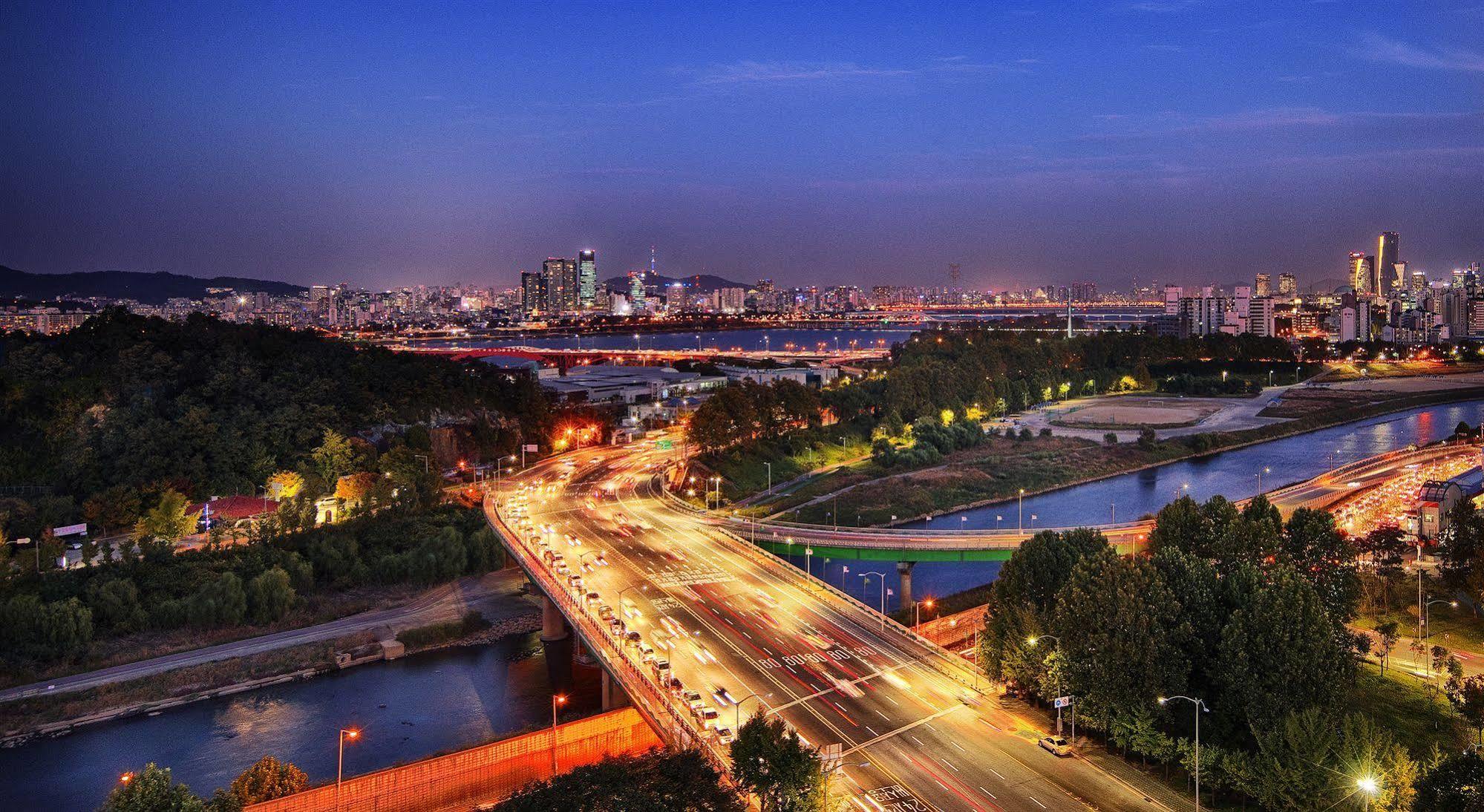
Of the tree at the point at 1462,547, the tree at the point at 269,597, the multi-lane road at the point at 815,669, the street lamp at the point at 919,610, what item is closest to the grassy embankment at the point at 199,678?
the tree at the point at 269,597

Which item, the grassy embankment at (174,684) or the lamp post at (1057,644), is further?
the grassy embankment at (174,684)

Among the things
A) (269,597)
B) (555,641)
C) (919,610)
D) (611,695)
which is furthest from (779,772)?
(269,597)

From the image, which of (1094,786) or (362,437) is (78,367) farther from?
(1094,786)

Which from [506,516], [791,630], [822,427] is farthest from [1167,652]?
[822,427]

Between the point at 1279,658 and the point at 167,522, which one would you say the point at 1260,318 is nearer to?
the point at 1279,658

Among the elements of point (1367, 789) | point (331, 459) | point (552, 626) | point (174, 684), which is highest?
point (331, 459)

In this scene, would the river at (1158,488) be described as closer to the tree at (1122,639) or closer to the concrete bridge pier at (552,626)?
the concrete bridge pier at (552,626)

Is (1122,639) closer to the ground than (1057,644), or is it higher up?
higher up

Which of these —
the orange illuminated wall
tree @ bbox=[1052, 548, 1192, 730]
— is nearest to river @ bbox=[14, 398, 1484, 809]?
the orange illuminated wall
